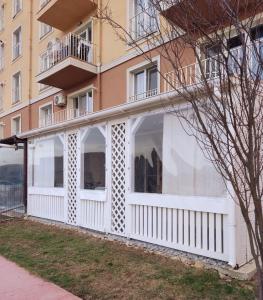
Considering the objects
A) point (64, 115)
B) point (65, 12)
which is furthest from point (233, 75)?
point (64, 115)

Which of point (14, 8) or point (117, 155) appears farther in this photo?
point (14, 8)

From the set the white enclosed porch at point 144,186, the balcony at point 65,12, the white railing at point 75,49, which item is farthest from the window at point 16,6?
the white enclosed porch at point 144,186

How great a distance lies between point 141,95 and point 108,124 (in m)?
4.26

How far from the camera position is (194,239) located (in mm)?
5918

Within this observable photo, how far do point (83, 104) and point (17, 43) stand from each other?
29.1 ft

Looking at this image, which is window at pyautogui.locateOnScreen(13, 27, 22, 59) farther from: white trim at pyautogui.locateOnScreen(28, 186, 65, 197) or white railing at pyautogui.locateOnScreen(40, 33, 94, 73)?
white trim at pyautogui.locateOnScreen(28, 186, 65, 197)

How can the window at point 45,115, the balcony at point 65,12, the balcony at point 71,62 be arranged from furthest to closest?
the window at point 45,115 → the balcony at point 65,12 → the balcony at point 71,62

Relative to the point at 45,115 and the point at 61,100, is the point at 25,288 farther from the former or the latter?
the point at 45,115

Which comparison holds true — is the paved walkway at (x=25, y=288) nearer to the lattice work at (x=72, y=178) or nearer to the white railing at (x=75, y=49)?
the lattice work at (x=72, y=178)

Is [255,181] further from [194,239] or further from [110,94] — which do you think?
[110,94]

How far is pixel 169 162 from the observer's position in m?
6.55

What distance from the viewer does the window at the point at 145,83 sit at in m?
11.6

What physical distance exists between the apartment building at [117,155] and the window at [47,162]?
0.10ft

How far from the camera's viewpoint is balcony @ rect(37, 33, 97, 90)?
13.6 metres
